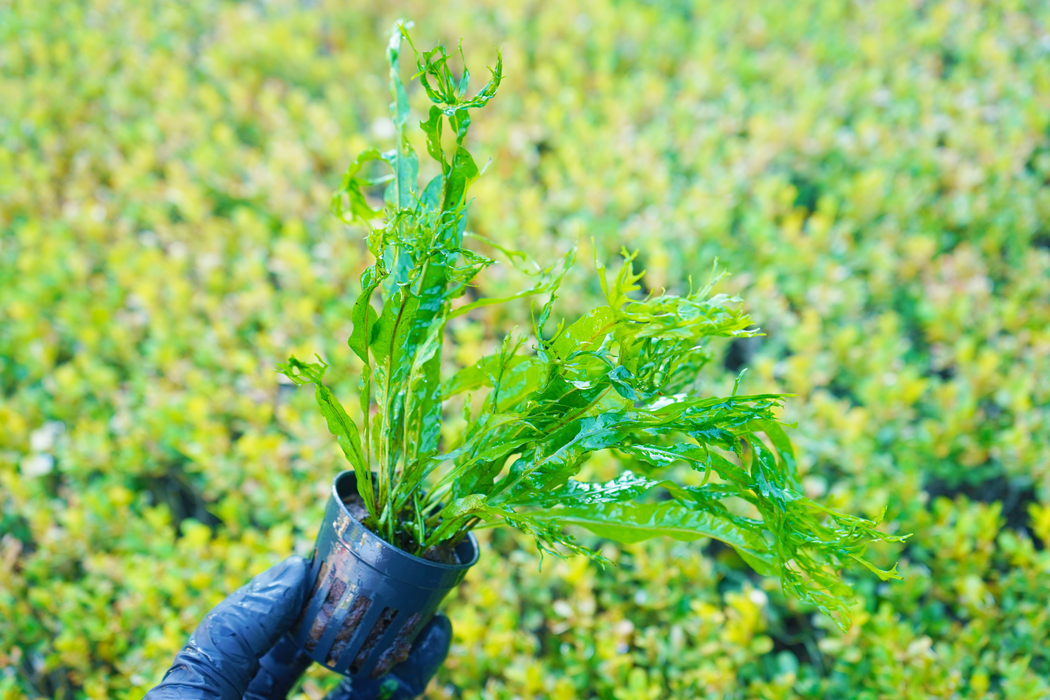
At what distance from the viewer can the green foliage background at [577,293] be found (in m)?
1.40

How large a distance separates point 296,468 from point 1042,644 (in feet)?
5.33

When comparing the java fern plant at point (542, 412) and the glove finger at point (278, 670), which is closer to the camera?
the java fern plant at point (542, 412)

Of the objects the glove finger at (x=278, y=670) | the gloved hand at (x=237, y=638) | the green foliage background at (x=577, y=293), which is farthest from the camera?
the green foliage background at (x=577, y=293)

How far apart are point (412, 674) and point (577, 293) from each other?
1167mm

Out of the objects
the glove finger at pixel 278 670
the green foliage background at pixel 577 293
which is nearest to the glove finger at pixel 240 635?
the glove finger at pixel 278 670

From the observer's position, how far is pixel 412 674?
43.6 inches

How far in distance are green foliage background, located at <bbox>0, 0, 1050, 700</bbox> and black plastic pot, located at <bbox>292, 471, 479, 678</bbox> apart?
1.41 ft

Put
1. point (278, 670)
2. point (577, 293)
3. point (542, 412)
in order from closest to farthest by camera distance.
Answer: point (542, 412) → point (278, 670) → point (577, 293)

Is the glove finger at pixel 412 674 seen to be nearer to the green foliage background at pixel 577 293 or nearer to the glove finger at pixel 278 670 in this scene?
the glove finger at pixel 278 670

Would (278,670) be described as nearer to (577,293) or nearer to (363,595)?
(363,595)

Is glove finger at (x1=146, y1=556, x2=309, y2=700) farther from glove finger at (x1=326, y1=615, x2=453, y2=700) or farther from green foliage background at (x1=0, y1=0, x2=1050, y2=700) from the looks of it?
green foliage background at (x1=0, y1=0, x2=1050, y2=700)

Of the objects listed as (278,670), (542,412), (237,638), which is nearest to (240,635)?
(237,638)

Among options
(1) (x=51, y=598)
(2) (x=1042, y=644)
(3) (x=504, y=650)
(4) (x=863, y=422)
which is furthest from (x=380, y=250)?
(2) (x=1042, y=644)

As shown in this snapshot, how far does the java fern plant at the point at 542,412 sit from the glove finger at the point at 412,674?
254 millimetres
